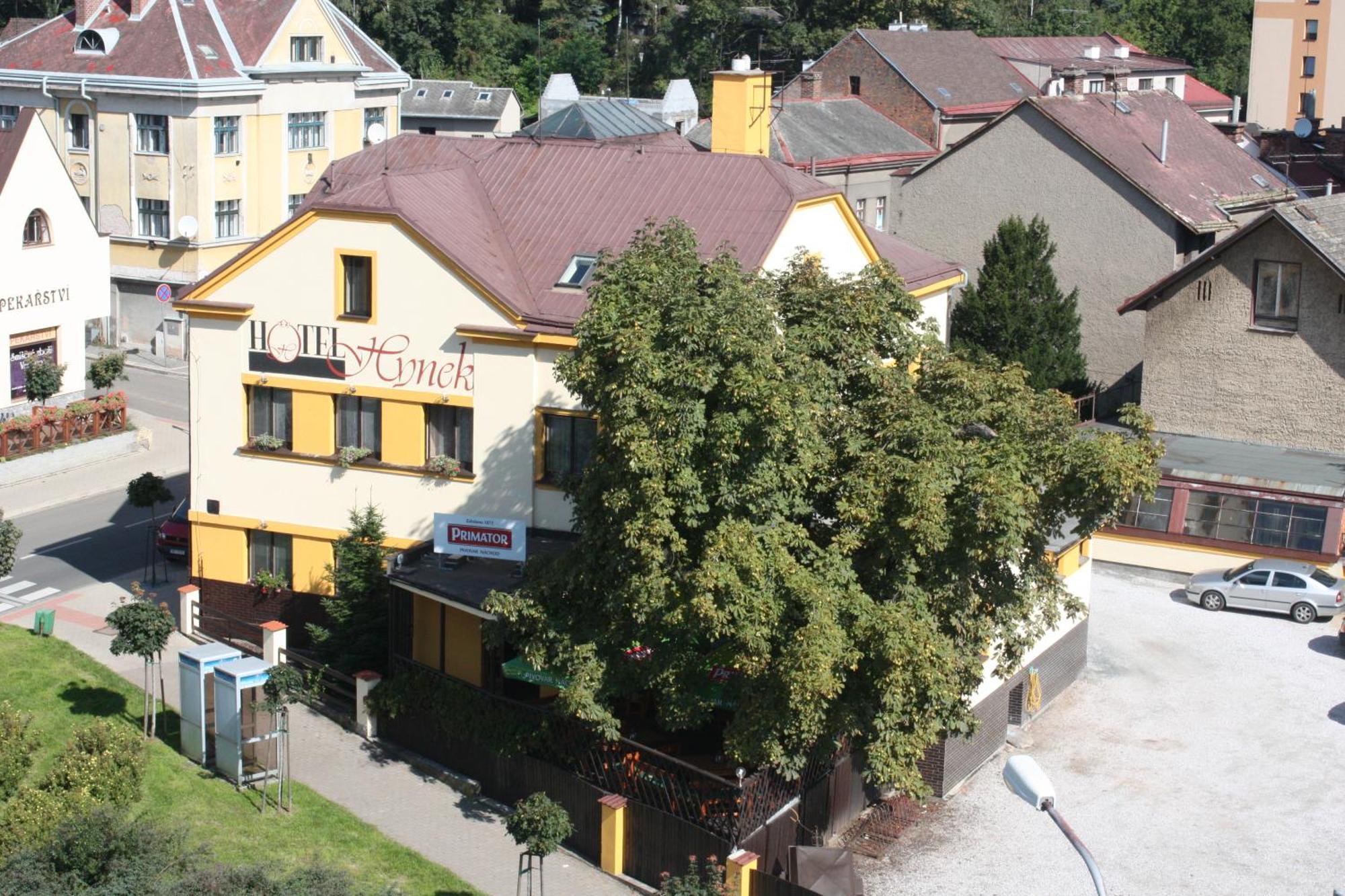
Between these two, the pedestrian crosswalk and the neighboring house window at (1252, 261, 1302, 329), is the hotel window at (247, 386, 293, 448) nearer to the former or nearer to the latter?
the pedestrian crosswalk

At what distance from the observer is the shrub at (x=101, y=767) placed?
827 inches

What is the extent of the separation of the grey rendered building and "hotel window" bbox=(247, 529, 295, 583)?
2624cm

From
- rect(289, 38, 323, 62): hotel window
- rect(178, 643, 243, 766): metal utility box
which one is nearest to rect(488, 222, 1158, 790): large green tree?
rect(178, 643, 243, 766): metal utility box

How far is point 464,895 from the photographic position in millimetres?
22188

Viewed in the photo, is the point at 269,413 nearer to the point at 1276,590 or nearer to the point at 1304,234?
the point at 1276,590

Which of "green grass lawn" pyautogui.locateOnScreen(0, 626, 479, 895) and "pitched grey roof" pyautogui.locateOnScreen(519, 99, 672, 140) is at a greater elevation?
"pitched grey roof" pyautogui.locateOnScreen(519, 99, 672, 140)

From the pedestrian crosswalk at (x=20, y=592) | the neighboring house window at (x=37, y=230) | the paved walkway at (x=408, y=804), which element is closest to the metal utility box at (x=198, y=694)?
the paved walkway at (x=408, y=804)

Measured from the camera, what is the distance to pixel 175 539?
114ft

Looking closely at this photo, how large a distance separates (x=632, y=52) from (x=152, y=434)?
6187 centimetres

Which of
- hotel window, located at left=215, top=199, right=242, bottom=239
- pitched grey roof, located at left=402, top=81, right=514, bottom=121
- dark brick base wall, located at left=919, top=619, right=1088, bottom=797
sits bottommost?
dark brick base wall, located at left=919, top=619, right=1088, bottom=797

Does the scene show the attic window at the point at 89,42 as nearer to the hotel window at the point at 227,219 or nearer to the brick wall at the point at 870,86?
the hotel window at the point at 227,219

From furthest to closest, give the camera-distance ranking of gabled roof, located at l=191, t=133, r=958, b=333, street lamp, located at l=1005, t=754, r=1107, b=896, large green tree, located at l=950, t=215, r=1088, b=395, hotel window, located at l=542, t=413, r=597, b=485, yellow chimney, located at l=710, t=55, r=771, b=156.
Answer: large green tree, located at l=950, t=215, r=1088, b=395
yellow chimney, located at l=710, t=55, r=771, b=156
gabled roof, located at l=191, t=133, r=958, b=333
hotel window, located at l=542, t=413, r=597, b=485
street lamp, located at l=1005, t=754, r=1107, b=896

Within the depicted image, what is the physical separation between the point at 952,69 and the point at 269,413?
47126mm

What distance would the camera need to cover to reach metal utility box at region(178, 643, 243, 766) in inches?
969
